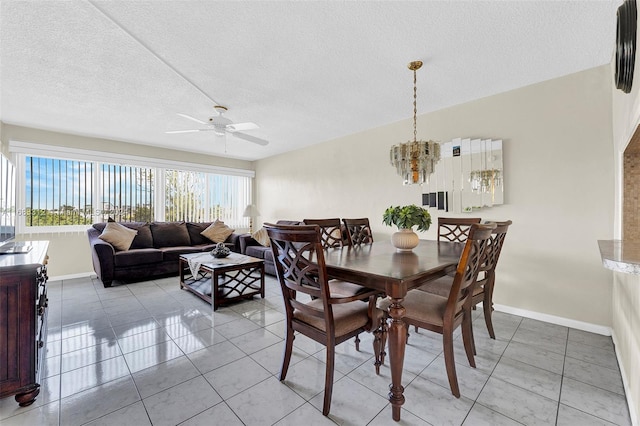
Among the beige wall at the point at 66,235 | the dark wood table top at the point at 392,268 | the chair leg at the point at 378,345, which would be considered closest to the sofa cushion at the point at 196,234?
the beige wall at the point at 66,235

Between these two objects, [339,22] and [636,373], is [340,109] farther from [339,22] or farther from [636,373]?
[636,373]

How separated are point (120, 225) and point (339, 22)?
458 cm

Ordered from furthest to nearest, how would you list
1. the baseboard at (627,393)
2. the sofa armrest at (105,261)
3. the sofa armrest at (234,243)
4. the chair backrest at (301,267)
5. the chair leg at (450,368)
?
the sofa armrest at (234,243), the sofa armrest at (105,261), the chair leg at (450,368), the chair backrest at (301,267), the baseboard at (627,393)

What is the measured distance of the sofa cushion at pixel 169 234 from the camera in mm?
4887

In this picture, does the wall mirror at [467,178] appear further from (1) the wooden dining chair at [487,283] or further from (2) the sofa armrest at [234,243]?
(2) the sofa armrest at [234,243]

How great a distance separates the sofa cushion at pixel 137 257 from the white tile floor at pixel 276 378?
1.32 m

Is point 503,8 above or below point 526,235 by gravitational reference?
above

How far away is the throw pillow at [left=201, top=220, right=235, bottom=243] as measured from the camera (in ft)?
17.6

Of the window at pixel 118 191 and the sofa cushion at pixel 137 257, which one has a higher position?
the window at pixel 118 191

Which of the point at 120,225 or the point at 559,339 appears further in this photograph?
the point at 120,225

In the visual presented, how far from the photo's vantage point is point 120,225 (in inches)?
175

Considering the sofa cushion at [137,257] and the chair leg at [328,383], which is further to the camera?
the sofa cushion at [137,257]

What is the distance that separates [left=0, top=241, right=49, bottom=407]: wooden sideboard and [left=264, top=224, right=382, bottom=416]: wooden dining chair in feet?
4.65

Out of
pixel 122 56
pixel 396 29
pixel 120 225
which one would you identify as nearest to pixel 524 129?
pixel 396 29
